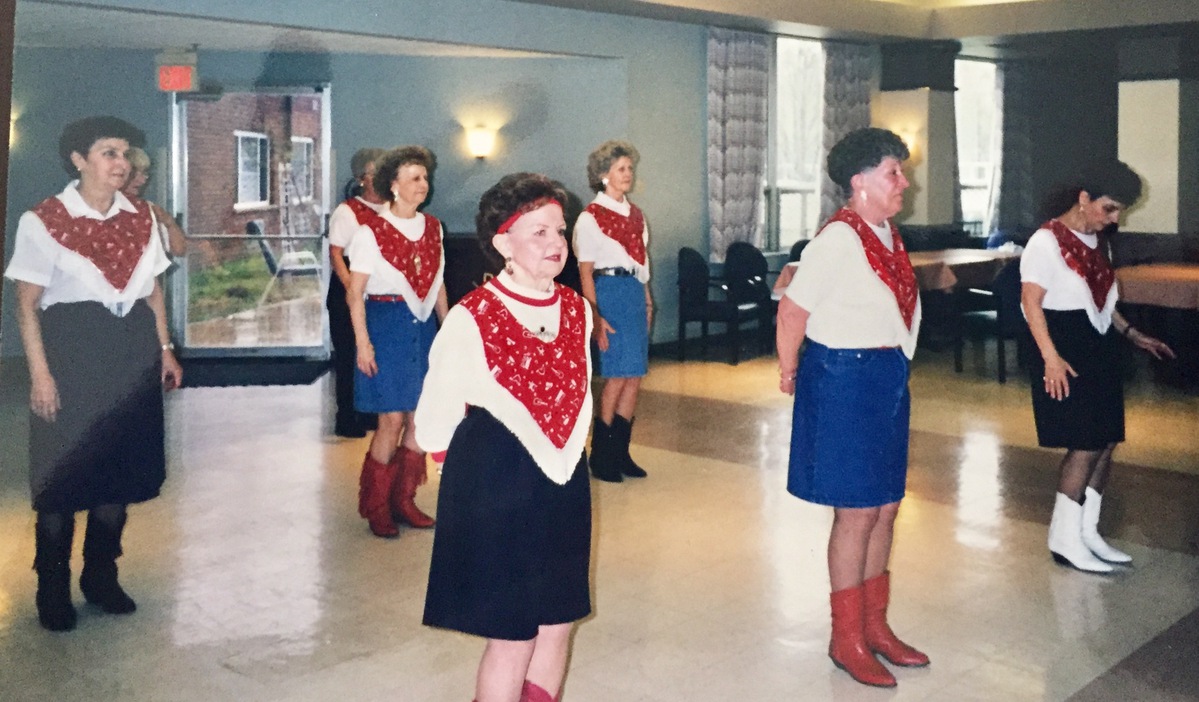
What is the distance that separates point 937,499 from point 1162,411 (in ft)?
9.69

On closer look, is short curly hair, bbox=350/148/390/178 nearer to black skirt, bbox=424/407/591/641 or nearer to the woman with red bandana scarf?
the woman with red bandana scarf

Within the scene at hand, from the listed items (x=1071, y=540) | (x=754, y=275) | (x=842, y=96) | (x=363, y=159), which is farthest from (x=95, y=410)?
(x=842, y=96)

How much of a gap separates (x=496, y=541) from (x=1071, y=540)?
268 centimetres

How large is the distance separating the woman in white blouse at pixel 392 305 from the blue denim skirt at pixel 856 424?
1659 millimetres

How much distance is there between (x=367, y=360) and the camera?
4.36m

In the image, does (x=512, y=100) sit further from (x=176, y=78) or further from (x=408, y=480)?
(x=408, y=480)

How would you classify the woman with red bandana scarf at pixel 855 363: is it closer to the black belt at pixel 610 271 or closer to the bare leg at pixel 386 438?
the bare leg at pixel 386 438

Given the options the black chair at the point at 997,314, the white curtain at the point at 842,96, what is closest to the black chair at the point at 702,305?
the black chair at the point at 997,314

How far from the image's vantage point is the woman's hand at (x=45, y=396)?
11.4 ft

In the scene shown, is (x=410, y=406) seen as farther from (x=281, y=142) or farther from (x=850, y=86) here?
(x=850, y=86)

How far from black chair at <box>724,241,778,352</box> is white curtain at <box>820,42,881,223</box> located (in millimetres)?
1800

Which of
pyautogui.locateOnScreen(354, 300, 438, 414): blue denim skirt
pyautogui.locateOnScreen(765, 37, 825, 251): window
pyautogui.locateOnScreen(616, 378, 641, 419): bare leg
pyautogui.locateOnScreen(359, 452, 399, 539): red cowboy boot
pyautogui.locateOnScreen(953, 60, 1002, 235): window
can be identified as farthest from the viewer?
pyautogui.locateOnScreen(953, 60, 1002, 235): window

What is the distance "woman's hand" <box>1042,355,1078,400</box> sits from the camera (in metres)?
4.00

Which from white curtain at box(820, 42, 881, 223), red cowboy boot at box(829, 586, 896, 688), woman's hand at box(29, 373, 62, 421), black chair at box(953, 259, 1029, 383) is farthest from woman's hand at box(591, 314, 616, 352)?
white curtain at box(820, 42, 881, 223)
